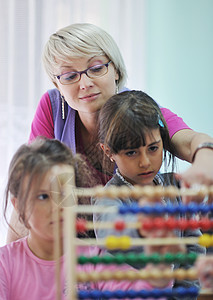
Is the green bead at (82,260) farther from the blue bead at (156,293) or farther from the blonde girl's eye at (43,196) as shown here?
the blonde girl's eye at (43,196)

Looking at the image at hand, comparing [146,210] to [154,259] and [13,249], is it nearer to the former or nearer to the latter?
[154,259]

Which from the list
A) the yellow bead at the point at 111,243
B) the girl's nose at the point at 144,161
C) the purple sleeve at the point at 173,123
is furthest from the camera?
the purple sleeve at the point at 173,123

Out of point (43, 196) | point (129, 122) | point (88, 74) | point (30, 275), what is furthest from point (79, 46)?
point (30, 275)

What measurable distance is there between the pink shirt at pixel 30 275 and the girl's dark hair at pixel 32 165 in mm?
87

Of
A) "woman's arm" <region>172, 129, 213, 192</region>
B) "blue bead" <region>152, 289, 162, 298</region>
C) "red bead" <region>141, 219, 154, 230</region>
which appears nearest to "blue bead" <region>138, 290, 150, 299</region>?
"blue bead" <region>152, 289, 162, 298</region>

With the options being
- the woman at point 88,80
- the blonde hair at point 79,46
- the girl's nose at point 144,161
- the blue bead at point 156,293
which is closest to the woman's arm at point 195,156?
the woman at point 88,80

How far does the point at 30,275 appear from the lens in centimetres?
104

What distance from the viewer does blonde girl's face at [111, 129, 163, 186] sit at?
1131 mm

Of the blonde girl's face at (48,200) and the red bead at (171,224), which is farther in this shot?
the blonde girl's face at (48,200)

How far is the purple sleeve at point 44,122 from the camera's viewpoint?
1.52 meters

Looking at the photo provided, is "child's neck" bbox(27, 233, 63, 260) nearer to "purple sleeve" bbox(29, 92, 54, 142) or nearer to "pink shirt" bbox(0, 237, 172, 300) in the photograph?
"pink shirt" bbox(0, 237, 172, 300)

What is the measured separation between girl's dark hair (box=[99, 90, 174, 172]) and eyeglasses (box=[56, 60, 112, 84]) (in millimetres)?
121

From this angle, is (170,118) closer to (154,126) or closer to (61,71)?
(154,126)

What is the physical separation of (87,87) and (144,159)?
330 millimetres
